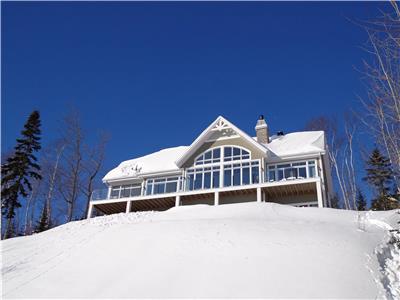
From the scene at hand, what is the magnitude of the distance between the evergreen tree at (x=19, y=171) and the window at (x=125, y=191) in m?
5.02

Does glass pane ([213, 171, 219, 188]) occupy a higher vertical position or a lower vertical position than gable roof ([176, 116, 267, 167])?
lower

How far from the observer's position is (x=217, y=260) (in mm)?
9789

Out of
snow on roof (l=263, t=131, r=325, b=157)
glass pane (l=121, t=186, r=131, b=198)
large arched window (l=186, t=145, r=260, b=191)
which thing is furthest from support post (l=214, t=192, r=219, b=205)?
glass pane (l=121, t=186, r=131, b=198)

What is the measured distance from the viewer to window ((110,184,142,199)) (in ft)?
81.2

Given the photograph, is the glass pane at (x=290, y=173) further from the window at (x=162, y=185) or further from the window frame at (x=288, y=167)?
the window at (x=162, y=185)

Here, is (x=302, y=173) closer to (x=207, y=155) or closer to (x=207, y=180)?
(x=207, y=180)

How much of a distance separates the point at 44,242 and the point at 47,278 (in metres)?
4.38

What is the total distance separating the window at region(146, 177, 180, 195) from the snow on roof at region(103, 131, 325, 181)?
676mm

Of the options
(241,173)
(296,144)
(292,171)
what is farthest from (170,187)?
(296,144)

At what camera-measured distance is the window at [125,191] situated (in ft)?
81.2

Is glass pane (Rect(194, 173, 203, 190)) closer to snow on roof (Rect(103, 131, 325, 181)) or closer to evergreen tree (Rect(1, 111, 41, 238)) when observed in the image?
snow on roof (Rect(103, 131, 325, 181))

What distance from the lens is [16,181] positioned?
953 inches

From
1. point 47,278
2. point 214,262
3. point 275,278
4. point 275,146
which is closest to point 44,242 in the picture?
point 47,278

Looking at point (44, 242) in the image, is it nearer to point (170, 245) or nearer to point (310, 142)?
point (170, 245)
